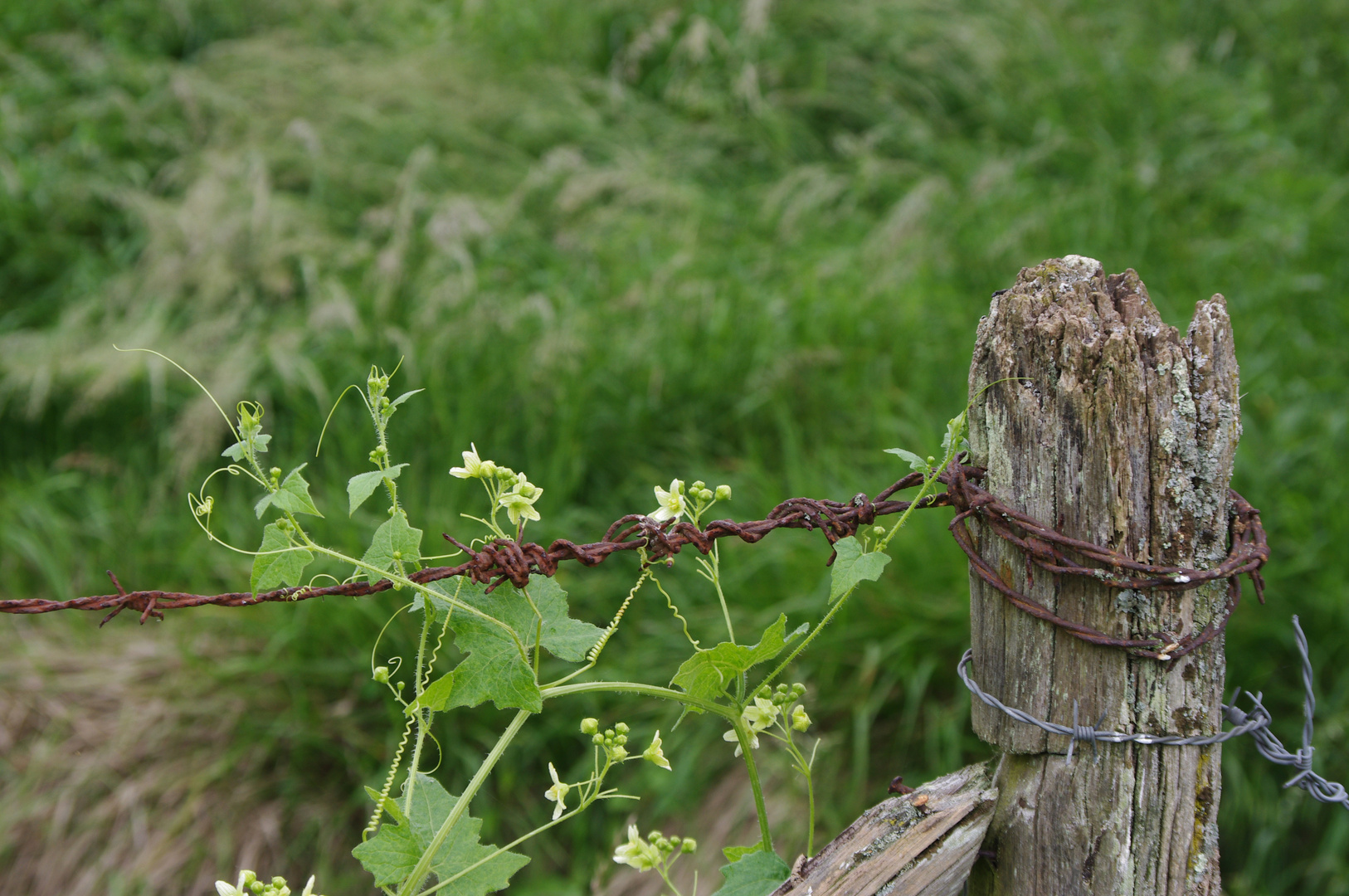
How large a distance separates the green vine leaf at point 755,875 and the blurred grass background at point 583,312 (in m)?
1.21

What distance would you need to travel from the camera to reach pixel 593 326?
3215mm

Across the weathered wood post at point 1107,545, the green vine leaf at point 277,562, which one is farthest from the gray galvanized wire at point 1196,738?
the green vine leaf at point 277,562

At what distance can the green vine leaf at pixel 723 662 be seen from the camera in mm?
956

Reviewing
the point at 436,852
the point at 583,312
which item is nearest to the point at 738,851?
the point at 436,852

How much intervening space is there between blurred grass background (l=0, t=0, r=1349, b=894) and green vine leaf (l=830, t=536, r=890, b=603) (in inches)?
55.8

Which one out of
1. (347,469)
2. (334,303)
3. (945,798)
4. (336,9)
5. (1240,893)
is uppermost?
(336,9)

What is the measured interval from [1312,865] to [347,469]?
2.58 metres

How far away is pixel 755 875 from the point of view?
100cm

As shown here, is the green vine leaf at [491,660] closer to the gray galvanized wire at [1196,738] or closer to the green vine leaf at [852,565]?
the green vine leaf at [852,565]

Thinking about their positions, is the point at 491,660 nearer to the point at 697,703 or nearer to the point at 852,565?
the point at 697,703

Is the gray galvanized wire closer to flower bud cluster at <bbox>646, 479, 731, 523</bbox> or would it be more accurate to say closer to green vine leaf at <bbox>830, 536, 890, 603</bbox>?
green vine leaf at <bbox>830, 536, 890, 603</bbox>

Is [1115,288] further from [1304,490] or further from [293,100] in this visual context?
[293,100]

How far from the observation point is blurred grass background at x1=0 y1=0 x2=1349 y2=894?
239 cm

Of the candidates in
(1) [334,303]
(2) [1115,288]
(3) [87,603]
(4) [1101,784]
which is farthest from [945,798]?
(1) [334,303]
